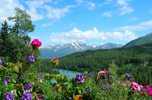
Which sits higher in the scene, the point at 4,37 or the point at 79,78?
the point at 4,37

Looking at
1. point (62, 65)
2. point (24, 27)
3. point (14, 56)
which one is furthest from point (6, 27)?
point (62, 65)

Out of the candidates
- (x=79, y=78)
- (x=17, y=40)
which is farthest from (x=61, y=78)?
(x=17, y=40)

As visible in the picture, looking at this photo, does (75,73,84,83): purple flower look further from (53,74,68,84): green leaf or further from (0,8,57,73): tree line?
(0,8,57,73): tree line

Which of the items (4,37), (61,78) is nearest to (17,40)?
(4,37)

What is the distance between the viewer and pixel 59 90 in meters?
2.00

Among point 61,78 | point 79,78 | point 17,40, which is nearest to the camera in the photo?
point 79,78

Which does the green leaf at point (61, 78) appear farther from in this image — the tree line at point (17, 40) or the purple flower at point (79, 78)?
the tree line at point (17, 40)

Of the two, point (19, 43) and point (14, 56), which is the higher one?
point (19, 43)

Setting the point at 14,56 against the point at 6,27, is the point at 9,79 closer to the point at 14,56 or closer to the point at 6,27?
the point at 14,56

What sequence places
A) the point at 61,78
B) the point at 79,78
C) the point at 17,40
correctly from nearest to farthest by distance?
the point at 79,78, the point at 61,78, the point at 17,40

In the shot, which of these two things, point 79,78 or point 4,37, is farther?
point 4,37

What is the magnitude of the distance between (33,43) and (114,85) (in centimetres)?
175

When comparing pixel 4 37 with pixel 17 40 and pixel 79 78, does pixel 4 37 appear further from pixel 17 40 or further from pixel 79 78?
pixel 79 78

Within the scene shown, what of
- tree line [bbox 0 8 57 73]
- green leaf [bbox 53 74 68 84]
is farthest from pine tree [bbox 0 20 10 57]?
green leaf [bbox 53 74 68 84]
